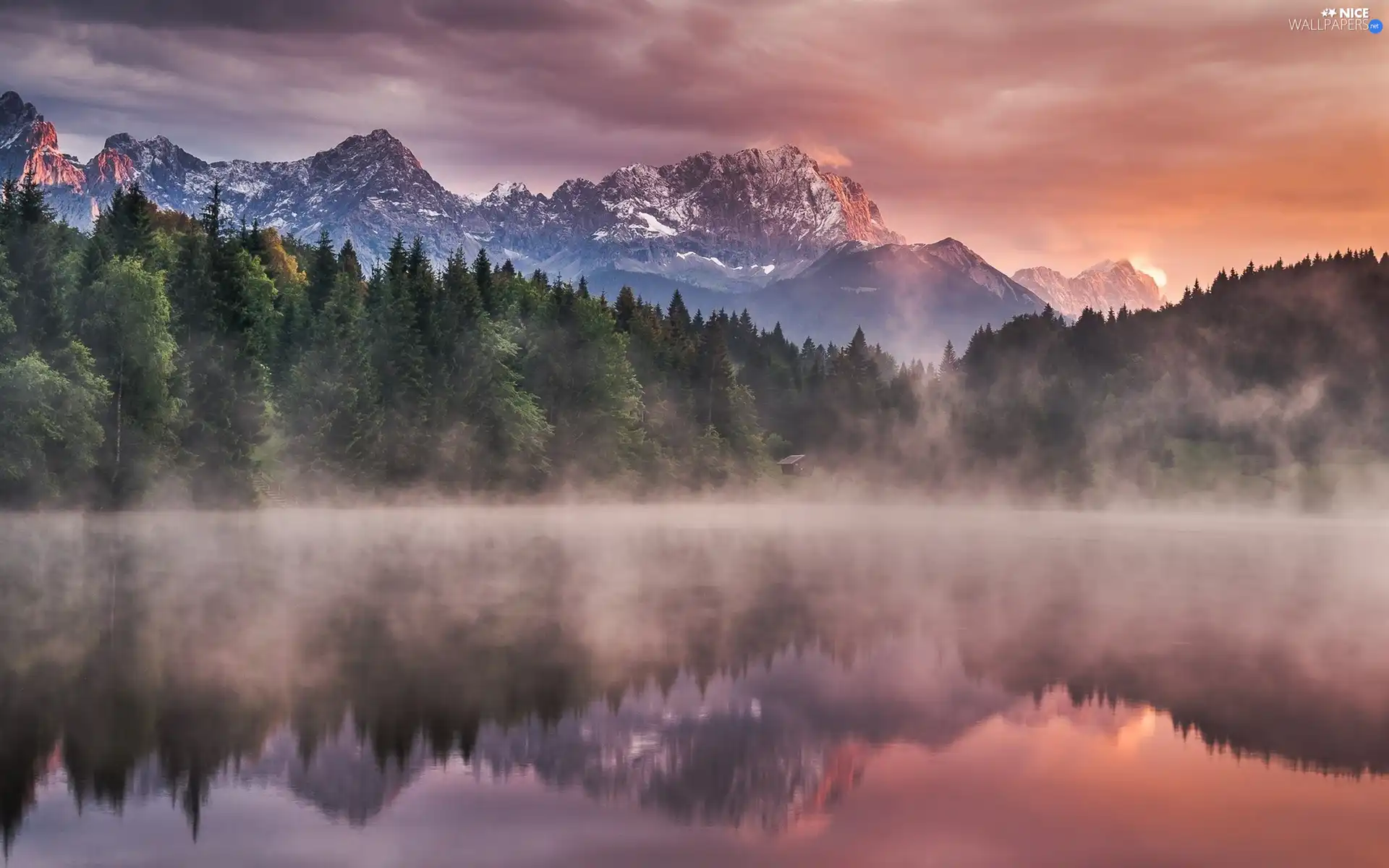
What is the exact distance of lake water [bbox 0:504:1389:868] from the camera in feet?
56.1

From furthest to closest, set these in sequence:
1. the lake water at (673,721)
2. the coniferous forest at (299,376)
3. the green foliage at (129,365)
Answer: the green foliage at (129,365) < the coniferous forest at (299,376) < the lake water at (673,721)

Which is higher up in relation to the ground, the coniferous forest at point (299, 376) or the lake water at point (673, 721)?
the coniferous forest at point (299, 376)

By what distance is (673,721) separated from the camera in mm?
24344

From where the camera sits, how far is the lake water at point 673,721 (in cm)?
1709

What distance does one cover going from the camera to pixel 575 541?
78188mm

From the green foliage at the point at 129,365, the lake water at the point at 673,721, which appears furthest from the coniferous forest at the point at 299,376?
the lake water at the point at 673,721

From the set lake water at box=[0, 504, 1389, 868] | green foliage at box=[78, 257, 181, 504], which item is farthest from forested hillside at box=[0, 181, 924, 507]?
lake water at box=[0, 504, 1389, 868]

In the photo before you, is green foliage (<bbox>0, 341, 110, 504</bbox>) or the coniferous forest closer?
green foliage (<bbox>0, 341, 110, 504</bbox>)

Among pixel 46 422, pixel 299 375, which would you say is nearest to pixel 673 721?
pixel 46 422

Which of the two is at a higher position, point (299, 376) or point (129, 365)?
point (299, 376)

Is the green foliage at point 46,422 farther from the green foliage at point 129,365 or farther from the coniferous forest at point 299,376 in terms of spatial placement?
the green foliage at point 129,365

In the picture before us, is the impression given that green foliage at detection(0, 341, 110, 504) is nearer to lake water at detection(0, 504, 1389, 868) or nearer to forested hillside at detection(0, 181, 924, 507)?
forested hillside at detection(0, 181, 924, 507)

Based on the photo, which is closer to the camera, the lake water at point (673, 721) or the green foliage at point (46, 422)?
the lake water at point (673, 721)

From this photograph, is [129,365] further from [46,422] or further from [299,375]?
[299,375]
